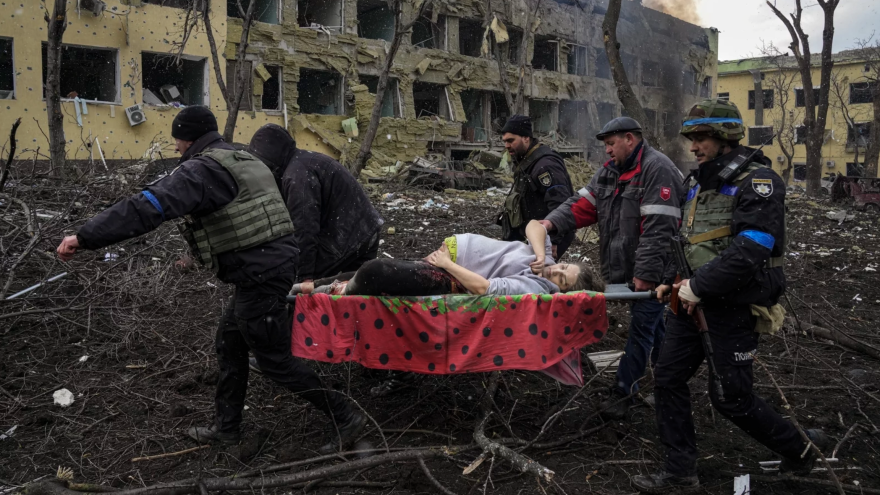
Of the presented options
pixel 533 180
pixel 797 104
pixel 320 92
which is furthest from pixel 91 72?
pixel 797 104

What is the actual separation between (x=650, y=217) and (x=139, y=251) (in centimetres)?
463

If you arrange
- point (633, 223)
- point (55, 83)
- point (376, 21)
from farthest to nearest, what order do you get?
point (376, 21)
point (55, 83)
point (633, 223)

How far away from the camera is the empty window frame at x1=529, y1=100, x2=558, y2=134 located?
102 feet

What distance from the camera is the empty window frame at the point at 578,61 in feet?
105

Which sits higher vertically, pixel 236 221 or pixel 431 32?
pixel 431 32

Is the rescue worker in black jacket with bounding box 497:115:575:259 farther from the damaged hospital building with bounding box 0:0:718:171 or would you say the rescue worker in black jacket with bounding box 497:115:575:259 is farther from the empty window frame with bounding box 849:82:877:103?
the empty window frame with bounding box 849:82:877:103

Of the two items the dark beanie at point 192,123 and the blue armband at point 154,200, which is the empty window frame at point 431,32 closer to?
the dark beanie at point 192,123

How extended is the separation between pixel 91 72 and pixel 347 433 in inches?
735

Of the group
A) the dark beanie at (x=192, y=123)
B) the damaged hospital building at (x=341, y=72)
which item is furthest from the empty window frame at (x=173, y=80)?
the dark beanie at (x=192, y=123)

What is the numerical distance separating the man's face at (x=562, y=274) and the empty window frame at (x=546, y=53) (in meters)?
28.0

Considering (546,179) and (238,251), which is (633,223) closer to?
(546,179)

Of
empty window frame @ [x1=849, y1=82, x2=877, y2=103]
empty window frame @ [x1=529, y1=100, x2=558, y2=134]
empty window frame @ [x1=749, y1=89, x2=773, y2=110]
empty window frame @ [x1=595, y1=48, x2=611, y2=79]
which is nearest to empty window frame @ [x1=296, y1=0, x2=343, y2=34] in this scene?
empty window frame @ [x1=529, y1=100, x2=558, y2=134]

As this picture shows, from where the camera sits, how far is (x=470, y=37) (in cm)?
2941

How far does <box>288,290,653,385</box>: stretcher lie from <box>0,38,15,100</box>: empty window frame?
1643 centimetres
